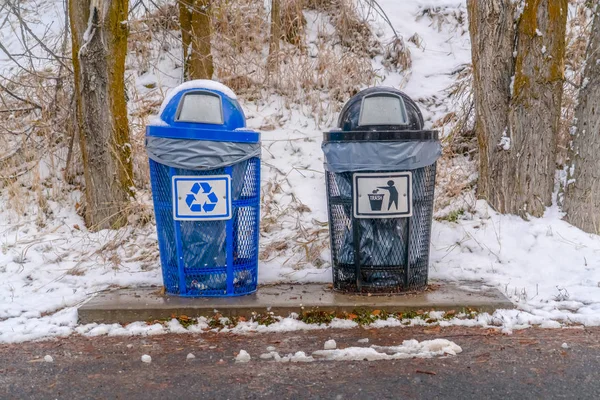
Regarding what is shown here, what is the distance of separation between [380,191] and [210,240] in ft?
3.71

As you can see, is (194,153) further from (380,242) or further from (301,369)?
(301,369)

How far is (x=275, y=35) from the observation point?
821 cm

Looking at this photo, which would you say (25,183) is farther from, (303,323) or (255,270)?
(303,323)

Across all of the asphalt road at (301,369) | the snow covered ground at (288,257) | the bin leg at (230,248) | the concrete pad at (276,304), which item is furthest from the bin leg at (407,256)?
the bin leg at (230,248)

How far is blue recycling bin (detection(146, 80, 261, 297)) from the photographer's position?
4.02 m

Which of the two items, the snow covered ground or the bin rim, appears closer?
the snow covered ground

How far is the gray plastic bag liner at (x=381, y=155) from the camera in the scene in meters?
4.04

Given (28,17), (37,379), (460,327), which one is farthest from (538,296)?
(28,17)

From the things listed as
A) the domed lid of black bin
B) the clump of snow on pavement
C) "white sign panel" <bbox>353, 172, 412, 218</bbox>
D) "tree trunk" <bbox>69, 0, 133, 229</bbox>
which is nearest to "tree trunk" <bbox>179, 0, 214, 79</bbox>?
"tree trunk" <bbox>69, 0, 133, 229</bbox>

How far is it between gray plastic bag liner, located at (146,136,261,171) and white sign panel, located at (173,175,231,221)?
0.08 metres

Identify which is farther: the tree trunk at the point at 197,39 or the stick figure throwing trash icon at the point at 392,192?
the tree trunk at the point at 197,39

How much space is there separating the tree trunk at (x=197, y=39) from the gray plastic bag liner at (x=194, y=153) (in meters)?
3.26

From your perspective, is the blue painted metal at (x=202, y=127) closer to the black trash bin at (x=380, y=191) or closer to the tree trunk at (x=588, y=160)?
the black trash bin at (x=380, y=191)

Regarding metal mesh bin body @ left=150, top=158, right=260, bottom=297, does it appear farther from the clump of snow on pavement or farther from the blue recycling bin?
the clump of snow on pavement
